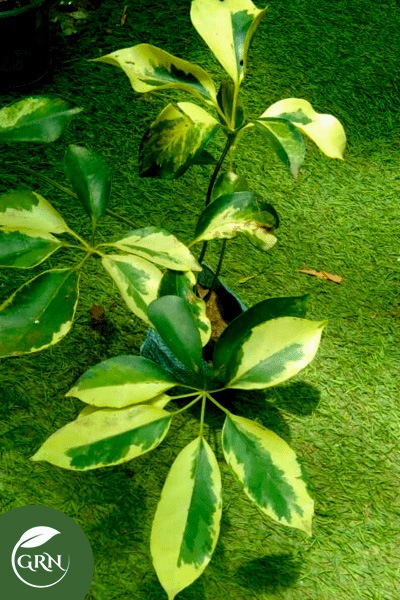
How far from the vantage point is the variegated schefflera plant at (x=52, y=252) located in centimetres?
102

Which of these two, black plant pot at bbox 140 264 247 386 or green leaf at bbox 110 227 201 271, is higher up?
green leaf at bbox 110 227 201 271

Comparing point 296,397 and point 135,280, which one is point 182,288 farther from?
point 296,397

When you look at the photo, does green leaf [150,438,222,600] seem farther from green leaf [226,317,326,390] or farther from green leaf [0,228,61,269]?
green leaf [0,228,61,269]

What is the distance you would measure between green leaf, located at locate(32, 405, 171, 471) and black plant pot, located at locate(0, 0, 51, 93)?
4.70ft

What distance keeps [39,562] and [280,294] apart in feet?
3.04

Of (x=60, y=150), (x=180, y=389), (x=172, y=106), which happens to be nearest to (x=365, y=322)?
(x=180, y=389)

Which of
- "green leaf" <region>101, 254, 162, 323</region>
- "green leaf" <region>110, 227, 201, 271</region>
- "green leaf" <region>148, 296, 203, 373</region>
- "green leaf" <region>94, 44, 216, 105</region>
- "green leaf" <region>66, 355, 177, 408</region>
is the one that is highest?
"green leaf" <region>94, 44, 216, 105</region>

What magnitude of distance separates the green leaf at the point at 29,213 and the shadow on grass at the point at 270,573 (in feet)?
2.42

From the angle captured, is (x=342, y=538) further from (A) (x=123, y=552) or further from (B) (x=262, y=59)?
(B) (x=262, y=59)

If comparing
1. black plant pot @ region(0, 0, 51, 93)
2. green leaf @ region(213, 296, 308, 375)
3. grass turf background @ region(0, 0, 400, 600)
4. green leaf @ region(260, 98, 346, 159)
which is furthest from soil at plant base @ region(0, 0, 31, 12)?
green leaf @ region(213, 296, 308, 375)

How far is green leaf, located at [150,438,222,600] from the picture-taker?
89 centimetres

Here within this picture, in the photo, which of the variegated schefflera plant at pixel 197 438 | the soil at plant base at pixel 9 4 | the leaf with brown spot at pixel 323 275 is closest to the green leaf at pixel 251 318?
the variegated schefflera plant at pixel 197 438

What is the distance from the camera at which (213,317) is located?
1.54 meters

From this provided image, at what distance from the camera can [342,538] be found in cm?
137
